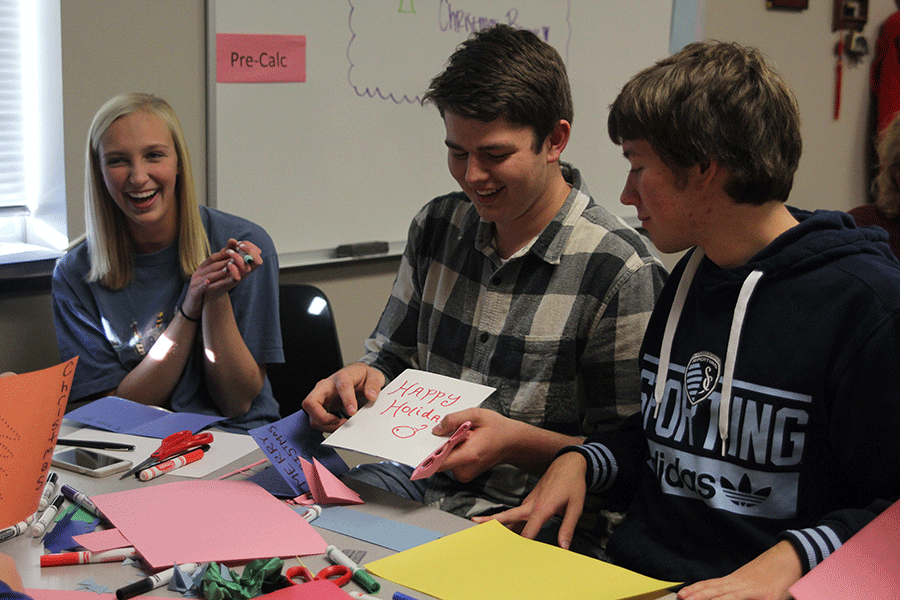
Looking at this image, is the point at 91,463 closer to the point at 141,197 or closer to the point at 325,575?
the point at 325,575

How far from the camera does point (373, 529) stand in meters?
1.03

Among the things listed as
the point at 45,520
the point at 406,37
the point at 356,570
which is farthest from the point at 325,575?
the point at 406,37

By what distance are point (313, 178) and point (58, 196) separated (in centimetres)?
67

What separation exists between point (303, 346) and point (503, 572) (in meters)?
1.13

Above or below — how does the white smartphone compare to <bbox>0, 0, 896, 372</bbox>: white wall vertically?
below

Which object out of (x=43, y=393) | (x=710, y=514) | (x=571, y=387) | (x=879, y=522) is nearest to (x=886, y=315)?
(x=879, y=522)

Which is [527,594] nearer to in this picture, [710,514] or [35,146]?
[710,514]

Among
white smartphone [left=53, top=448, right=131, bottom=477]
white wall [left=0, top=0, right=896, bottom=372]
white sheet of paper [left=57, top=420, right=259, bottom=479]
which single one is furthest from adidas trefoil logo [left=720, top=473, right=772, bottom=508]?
white wall [left=0, top=0, right=896, bottom=372]

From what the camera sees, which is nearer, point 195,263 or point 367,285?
point 195,263

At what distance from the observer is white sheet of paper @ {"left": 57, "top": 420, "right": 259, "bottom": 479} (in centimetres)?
120

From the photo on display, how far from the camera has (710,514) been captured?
3.40 ft

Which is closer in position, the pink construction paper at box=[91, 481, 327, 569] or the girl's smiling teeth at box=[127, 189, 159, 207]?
the pink construction paper at box=[91, 481, 327, 569]

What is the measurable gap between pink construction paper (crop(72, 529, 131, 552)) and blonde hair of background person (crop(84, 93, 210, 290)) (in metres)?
0.92

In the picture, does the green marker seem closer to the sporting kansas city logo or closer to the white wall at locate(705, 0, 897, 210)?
the sporting kansas city logo
